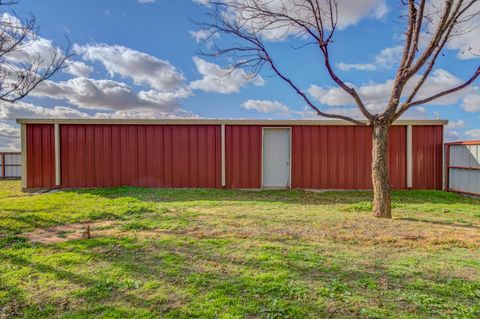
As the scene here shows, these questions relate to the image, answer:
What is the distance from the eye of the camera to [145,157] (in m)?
9.03

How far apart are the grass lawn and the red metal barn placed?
130 inches

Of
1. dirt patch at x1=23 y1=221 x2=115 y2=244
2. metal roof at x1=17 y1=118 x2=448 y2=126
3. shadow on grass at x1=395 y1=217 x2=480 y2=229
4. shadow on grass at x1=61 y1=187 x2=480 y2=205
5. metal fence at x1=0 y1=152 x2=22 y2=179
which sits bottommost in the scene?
shadow on grass at x1=395 y1=217 x2=480 y2=229

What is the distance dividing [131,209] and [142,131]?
13.0 ft

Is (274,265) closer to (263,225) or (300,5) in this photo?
(263,225)

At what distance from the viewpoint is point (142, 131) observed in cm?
899

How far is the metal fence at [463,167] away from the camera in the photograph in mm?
7859

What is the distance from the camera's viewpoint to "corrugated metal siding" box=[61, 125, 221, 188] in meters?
8.96

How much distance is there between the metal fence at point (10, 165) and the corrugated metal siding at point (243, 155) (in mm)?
10518

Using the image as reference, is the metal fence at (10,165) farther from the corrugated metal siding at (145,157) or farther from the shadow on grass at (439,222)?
the shadow on grass at (439,222)

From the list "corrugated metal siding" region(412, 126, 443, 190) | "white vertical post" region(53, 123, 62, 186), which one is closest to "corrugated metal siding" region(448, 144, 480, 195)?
"corrugated metal siding" region(412, 126, 443, 190)

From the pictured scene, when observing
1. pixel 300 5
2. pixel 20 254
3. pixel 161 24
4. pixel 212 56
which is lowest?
pixel 20 254

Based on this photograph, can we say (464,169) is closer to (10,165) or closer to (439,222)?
(439,222)

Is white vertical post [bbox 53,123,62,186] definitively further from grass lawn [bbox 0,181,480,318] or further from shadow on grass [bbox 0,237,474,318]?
shadow on grass [bbox 0,237,474,318]

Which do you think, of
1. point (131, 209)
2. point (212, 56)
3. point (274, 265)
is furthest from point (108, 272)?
point (212, 56)
